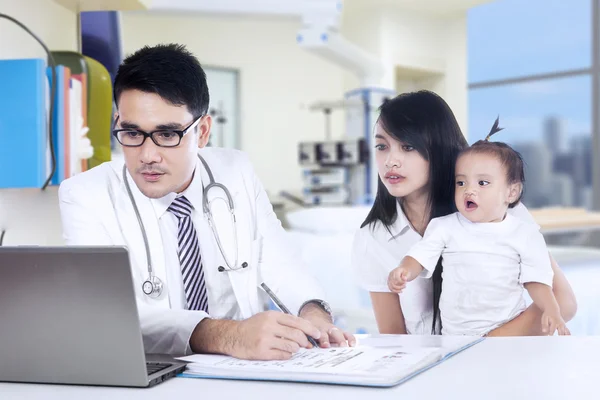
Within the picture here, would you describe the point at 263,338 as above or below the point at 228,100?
below

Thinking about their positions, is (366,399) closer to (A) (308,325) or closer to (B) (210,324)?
Answer: (A) (308,325)

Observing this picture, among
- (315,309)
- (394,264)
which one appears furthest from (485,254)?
(315,309)

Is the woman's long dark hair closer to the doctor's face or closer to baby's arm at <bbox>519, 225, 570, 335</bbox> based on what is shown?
baby's arm at <bbox>519, 225, 570, 335</bbox>

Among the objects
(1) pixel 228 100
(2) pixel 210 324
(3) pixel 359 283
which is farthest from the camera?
(1) pixel 228 100

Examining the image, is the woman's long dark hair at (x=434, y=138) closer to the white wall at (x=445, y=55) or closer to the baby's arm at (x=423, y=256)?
the baby's arm at (x=423, y=256)

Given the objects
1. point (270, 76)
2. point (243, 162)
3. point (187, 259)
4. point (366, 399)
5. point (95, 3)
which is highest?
point (270, 76)

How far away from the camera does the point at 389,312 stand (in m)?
1.57

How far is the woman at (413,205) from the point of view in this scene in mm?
1471

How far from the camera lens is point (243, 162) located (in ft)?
5.53

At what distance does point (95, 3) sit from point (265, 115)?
406cm

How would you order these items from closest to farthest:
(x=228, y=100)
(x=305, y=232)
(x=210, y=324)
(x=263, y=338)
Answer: (x=263, y=338) → (x=210, y=324) → (x=305, y=232) → (x=228, y=100)

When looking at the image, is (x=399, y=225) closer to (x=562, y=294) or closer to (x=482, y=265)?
(x=482, y=265)

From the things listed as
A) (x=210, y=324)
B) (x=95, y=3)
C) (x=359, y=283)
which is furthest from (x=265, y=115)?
(x=210, y=324)

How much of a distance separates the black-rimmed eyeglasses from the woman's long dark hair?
0.46 metres
